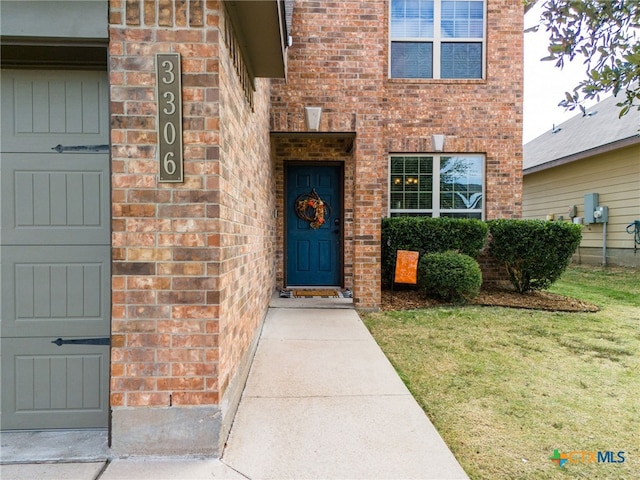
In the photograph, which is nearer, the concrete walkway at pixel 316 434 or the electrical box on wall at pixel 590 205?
the concrete walkway at pixel 316 434

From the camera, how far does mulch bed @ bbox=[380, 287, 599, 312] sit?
Answer: 541cm

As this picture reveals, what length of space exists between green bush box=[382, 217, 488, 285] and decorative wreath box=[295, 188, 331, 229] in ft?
3.58

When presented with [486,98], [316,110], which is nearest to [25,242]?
[316,110]

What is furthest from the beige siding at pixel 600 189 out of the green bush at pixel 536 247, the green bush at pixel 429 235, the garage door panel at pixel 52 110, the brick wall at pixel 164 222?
the garage door panel at pixel 52 110

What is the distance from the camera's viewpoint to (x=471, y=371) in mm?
3121

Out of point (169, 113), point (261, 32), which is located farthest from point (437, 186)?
point (169, 113)

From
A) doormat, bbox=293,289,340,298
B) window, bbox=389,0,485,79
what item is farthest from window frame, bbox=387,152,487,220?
doormat, bbox=293,289,340,298

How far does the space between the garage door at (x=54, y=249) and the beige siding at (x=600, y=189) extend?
37.6 feet

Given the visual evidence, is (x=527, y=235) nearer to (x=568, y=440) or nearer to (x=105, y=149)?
(x=568, y=440)

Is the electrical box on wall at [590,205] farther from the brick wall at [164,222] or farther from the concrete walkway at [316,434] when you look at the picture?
the brick wall at [164,222]

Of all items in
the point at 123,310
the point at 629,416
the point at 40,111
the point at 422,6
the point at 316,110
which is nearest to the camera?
the point at 123,310

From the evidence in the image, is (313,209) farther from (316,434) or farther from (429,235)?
(316,434)

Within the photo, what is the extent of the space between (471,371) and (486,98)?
17.0 feet

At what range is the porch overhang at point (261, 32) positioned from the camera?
2132 mm
